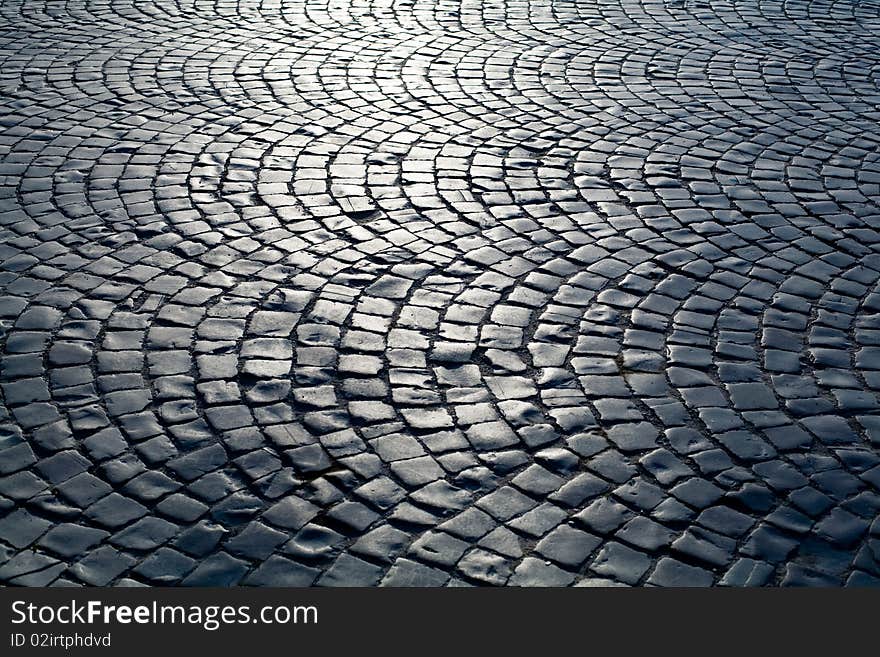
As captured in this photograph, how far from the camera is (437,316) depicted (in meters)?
5.09

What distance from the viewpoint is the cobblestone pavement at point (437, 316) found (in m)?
3.77

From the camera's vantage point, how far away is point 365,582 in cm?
354

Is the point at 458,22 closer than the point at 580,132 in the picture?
No

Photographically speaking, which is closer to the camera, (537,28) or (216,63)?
(216,63)

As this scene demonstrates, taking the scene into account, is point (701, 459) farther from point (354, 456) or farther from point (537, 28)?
point (537, 28)

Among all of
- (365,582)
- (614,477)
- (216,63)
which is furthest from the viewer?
(216,63)

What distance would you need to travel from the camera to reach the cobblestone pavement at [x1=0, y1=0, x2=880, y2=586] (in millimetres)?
3771

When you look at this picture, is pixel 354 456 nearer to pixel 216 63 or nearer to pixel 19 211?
pixel 19 211

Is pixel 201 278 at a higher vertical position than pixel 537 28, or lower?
lower

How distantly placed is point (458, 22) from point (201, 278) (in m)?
5.42

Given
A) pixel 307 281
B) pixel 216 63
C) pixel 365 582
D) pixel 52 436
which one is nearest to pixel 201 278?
pixel 307 281

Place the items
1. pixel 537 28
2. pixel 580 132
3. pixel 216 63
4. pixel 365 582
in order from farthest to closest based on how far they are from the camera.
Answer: pixel 537 28, pixel 216 63, pixel 580 132, pixel 365 582

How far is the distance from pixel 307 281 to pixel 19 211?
2123 mm

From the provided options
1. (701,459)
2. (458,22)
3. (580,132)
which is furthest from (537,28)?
(701,459)
